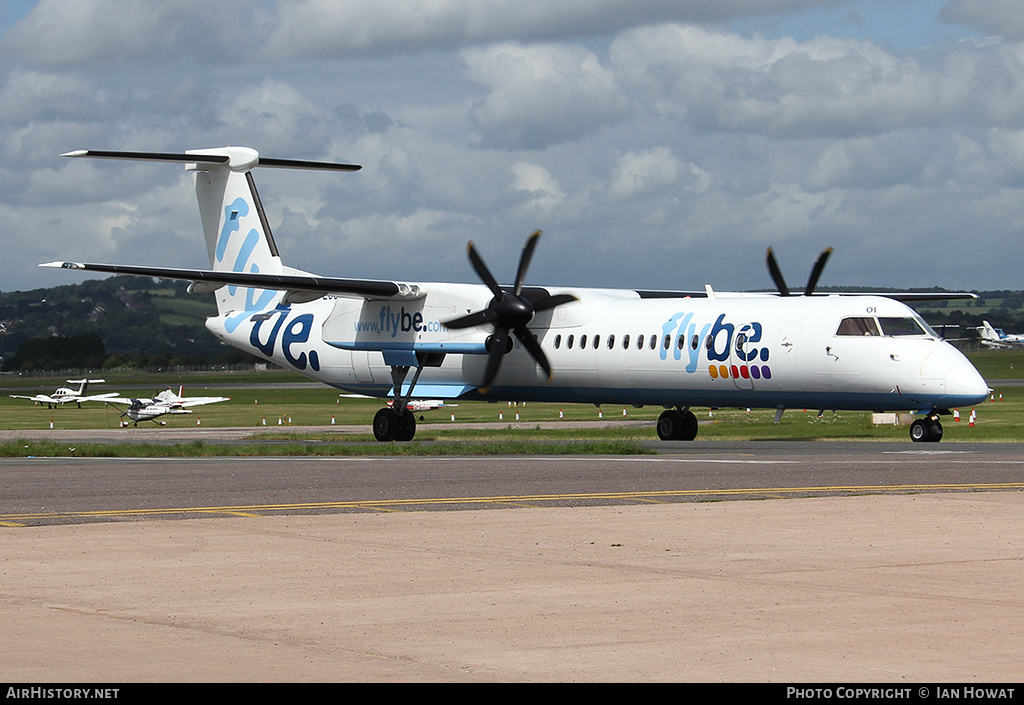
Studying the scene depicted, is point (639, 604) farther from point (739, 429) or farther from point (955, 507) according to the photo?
point (739, 429)

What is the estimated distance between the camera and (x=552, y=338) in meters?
37.0

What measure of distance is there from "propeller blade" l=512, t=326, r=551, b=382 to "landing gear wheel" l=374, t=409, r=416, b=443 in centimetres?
464

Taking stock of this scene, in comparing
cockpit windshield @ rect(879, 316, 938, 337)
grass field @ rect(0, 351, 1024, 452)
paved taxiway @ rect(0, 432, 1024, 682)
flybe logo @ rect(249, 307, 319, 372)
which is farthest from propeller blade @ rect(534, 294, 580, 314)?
paved taxiway @ rect(0, 432, 1024, 682)

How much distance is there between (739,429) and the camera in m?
44.5

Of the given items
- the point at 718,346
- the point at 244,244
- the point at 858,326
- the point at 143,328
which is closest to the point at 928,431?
the point at 858,326

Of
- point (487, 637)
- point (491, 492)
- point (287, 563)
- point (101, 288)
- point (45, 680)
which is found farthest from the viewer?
point (101, 288)

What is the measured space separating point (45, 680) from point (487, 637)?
280 cm

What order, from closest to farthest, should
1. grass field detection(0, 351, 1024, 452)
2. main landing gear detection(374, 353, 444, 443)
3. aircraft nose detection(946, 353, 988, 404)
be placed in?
aircraft nose detection(946, 353, 988, 404)
main landing gear detection(374, 353, 444, 443)
grass field detection(0, 351, 1024, 452)

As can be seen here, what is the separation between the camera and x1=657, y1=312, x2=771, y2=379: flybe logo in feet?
106

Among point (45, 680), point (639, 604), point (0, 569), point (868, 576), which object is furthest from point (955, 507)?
point (45, 680)

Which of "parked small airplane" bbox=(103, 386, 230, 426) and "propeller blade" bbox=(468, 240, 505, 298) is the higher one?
"propeller blade" bbox=(468, 240, 505, 298)

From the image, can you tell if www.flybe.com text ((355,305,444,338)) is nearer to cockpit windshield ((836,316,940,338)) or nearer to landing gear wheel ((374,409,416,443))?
landing gear wheel ((374,409,416,443))

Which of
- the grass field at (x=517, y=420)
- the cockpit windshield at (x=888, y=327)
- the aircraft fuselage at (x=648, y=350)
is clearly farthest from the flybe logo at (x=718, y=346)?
the grass field at (x=517, y=420)

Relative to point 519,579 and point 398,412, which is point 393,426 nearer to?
point 398,412
